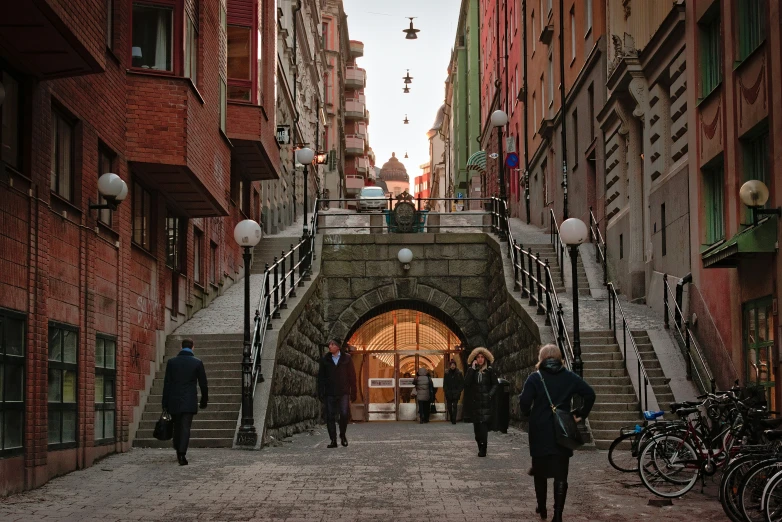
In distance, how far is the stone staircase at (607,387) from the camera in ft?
59.1

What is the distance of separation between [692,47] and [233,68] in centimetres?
1226

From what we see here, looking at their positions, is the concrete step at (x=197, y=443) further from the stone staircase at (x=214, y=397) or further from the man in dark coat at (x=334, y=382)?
the man in dark coat at (x=334, y=382)

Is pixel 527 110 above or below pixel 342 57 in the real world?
below

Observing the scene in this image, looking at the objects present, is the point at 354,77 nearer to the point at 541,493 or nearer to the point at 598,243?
the point at 598,243

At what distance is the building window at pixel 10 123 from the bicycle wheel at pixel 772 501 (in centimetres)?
798

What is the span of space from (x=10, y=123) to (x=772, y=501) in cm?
854

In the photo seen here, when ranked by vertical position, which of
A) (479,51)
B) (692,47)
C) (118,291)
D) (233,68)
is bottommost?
(118,291)

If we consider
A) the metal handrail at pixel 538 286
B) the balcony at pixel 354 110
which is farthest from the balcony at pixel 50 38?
Answer: the balcony at pixel 354 110

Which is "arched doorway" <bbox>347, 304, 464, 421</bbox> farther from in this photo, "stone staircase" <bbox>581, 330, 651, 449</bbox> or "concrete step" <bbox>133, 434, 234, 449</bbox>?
"concrete step" <bbox>133, 434, 234, 449</bbox>

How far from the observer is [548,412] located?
10.3 m

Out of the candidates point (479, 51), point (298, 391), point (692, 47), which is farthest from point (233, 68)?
point (479, 51)

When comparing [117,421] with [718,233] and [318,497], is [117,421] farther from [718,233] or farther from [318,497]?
[718,233]

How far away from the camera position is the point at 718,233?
18781 millimetres

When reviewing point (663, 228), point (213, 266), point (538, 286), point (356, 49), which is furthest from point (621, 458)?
point (356, 49)
